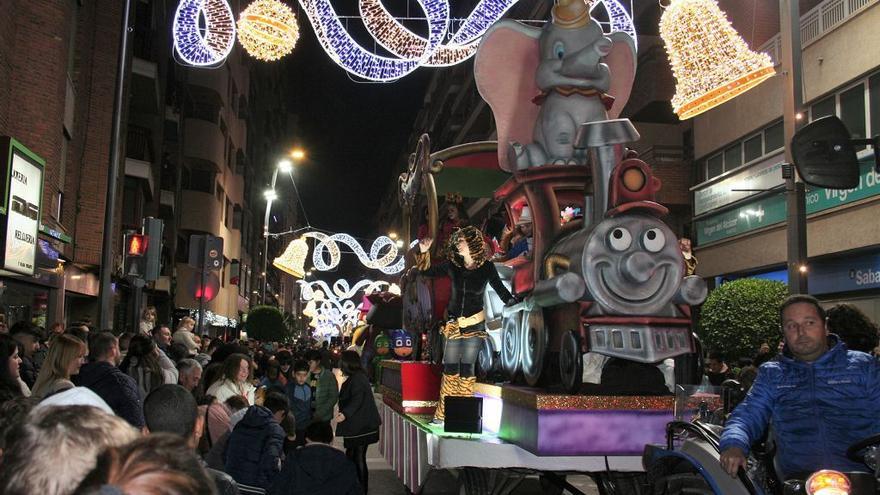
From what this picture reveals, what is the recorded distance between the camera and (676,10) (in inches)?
433

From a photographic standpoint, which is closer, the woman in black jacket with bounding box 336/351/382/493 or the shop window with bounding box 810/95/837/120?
the woman in black jacket with bounding box 336/351/382/493

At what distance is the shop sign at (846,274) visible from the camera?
61.1ft

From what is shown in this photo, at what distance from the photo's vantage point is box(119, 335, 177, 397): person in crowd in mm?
8750

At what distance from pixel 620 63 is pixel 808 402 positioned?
621 centimetres

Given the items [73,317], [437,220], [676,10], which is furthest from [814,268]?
[73,317]

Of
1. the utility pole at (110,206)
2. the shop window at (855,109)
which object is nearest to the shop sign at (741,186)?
the shop window at (855,109)

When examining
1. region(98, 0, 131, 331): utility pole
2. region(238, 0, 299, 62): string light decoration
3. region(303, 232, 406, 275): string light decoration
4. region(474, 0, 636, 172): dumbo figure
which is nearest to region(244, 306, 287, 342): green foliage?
region(303, 232, 406, 275): string light decoration

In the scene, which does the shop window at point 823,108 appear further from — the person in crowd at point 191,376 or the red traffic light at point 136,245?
the person in crowd at point 191,376

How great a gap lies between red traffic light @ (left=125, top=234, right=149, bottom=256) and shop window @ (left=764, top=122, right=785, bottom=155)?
612 inches

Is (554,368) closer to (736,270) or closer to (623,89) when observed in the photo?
(623,89)

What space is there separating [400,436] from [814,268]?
45.8ft

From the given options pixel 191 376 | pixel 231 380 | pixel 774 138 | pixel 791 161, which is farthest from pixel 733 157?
pixel 231 380

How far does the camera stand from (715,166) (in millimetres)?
25578

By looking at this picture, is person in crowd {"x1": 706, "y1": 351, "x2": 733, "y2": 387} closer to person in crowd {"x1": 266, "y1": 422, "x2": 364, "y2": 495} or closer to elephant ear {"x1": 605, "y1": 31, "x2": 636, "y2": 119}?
elephant ear {"x1": 605, "y1": 31, "x2": 636, "y2": 119}
